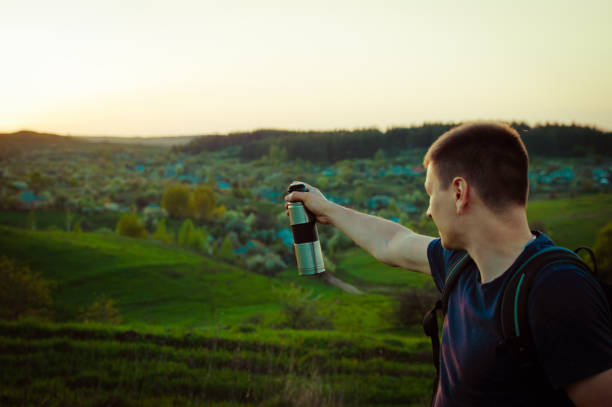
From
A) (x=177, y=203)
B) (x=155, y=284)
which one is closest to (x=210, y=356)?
(x=155, y=284)

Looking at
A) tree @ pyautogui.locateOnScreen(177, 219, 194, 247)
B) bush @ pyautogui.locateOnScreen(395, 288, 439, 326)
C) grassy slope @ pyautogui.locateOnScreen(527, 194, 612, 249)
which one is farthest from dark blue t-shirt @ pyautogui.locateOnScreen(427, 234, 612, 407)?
tree @ pyautogui.locateOnScreen(177, 219, 194, 247)

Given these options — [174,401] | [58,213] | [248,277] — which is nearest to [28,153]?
[58,213]

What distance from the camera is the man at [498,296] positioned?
1.19 meters

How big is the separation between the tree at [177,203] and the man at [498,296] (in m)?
109

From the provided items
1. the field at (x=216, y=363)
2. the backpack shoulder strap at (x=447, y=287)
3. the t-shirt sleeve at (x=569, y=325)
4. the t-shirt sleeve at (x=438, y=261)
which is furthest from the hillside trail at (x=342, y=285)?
the t-shirt sleeve at (x=569, y=325)

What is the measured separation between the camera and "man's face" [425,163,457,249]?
1611mm

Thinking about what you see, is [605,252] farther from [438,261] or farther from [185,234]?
[185,234]

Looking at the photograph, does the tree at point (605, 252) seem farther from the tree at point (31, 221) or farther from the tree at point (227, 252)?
the tree at point (31, 221)

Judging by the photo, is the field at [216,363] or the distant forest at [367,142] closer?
the field at [216,363]

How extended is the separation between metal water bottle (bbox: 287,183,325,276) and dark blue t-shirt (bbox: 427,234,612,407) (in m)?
0.81

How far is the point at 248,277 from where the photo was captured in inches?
2313

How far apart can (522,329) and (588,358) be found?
0.17m

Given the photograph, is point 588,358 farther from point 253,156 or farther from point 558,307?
point 253,156

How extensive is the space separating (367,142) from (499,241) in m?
83.8
